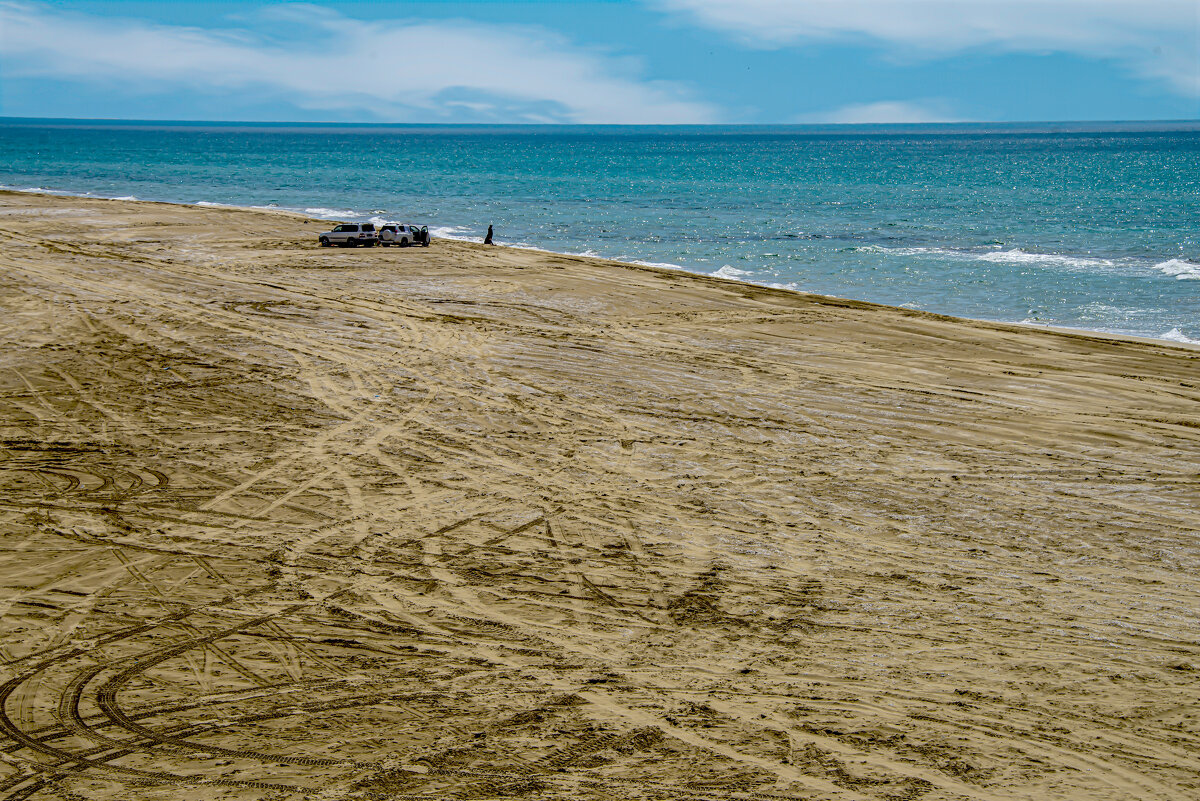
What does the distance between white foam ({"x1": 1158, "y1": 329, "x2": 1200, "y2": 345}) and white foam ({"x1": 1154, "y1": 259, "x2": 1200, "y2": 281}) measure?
31.9ft

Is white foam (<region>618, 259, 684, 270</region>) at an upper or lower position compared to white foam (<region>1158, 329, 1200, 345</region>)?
upper

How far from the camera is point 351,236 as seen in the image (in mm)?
33625

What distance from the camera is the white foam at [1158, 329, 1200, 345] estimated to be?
2275 cm

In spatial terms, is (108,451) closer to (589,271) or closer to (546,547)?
(546,547)

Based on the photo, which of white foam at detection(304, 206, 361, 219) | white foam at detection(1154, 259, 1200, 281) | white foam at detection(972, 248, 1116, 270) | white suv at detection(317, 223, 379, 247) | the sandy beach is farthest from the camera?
white foam at detection(304, 206, 361, 219)

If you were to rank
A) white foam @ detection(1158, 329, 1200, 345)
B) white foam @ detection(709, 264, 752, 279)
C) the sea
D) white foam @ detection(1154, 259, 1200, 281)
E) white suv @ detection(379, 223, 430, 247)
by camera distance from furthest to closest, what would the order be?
white suv @ detection(379, 223, 430, 247), white foam @ detection(709, 264, 752, 279), white foam @ detection(1154, 259, 1200, 281), the sea, white foam @ detection(1158, 329, 1200, 345)

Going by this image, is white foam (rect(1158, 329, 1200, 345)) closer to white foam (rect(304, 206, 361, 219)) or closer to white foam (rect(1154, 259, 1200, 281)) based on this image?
white foam (rect(1154, 259, 1200, 281))

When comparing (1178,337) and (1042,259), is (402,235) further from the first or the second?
(1042,259)

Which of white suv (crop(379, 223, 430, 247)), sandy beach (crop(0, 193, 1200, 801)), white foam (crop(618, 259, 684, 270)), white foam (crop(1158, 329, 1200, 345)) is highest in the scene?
white suv (crop(379, 223, 430, 247))

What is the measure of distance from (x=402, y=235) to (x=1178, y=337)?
82.5ft

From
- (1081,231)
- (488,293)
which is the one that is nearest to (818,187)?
(1081,231)

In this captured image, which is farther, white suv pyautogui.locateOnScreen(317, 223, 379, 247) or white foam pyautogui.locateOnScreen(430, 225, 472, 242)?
white foam pyautogui.locateOnScreen(430, 225, 472, 242)

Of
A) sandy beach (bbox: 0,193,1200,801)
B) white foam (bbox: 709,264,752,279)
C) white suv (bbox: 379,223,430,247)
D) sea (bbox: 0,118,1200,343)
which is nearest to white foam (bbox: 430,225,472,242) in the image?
sea (bbox: 0,118,1200,343)

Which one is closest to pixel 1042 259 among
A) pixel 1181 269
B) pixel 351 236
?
pixel 1181 269
